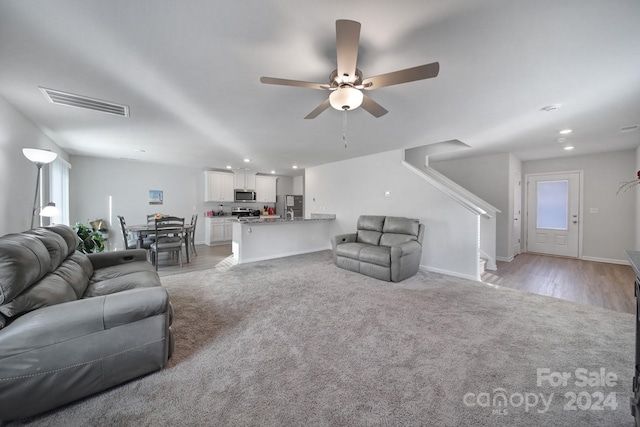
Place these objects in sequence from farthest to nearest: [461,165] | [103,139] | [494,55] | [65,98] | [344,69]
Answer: [461,165], [103,139], [65,98], [494,55], [344,69]

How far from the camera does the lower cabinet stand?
7.24 meters

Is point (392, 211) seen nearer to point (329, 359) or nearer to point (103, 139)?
point (329, 359)

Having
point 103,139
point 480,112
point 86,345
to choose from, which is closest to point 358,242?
point 480,112

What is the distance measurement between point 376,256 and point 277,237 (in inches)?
101

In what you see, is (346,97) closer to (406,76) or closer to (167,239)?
(406,76)

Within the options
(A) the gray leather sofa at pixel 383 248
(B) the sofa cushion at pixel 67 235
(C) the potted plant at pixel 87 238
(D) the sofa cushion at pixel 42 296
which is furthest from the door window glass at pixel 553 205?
(C) the potted plant at pixel 87 238

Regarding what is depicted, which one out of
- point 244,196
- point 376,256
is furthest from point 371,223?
point 244,196

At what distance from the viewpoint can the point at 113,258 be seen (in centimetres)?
302

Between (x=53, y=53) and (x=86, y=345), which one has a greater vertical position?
(x=53, y=53)

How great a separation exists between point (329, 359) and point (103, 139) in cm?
525

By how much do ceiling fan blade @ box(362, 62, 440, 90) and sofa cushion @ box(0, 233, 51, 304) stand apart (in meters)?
2.61

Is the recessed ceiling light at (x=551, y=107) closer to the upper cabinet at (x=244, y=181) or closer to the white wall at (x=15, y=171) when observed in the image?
the white wall at (x=15, y=171)

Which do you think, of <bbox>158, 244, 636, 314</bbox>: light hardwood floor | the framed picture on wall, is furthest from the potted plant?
the framed picture on wall

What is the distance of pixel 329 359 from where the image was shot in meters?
1.89
